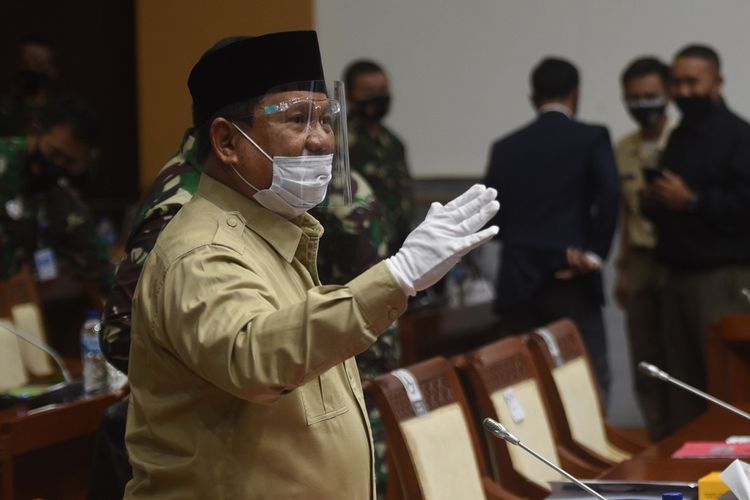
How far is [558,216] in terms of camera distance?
15.0ft

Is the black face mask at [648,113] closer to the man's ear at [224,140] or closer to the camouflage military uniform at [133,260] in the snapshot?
the camouflage military uniform at [133,260]

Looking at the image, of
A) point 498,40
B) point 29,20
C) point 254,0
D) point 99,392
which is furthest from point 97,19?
point 99,392

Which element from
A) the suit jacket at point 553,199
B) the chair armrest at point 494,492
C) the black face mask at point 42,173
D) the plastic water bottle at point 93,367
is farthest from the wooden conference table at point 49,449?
the suit jacket at point 553,199

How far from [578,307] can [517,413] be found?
1522mm

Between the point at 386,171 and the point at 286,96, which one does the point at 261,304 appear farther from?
the point at 386,171

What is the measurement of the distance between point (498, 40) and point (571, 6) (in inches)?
17.1

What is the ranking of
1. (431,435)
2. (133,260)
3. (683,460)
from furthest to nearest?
Answer: (683,460) < (431,435) < (133,260)

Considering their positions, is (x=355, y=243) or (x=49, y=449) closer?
(x=355, y=243)

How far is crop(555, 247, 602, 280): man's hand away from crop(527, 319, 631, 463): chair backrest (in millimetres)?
796

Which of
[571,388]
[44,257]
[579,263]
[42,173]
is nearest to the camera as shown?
[571,388]

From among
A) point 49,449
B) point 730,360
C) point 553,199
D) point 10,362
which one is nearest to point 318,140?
point 49,449

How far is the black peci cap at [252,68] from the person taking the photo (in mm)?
1747

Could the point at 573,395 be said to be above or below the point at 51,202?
below

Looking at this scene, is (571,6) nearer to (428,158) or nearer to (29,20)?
(428,158)
